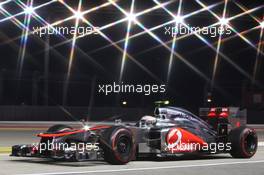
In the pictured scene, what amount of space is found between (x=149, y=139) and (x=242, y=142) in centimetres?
232

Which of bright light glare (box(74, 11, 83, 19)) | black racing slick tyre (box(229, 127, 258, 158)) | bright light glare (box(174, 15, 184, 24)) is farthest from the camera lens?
bright light glare (box(174, 15, 184, 24))

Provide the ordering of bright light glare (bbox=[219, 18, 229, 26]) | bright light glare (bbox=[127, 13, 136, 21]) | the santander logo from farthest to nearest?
bright light glare (bbox=[127, 13, 136, 21]), bright light glare (bbox=[219, 18, 229, 26]), the santander logo

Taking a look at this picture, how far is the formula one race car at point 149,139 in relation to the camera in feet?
32.6

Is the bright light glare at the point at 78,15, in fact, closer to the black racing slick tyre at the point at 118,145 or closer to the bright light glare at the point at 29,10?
the bright light glare at the point at 29,10

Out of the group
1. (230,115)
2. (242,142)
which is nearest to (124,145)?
(242,142)

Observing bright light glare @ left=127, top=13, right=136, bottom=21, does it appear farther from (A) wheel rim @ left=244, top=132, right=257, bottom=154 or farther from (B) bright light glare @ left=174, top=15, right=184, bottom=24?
(A) wheel rim @ left=244, top=132, right=257, bottom=154

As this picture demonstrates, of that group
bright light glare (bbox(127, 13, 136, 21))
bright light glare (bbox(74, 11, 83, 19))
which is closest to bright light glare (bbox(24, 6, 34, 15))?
bright light glare (bbox(74, 11, 83, 19))

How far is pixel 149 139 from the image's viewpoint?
11078mm

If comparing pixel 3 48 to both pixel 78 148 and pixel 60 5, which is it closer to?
pixel 60 5

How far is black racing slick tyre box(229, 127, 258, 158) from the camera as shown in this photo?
1199 centimetres

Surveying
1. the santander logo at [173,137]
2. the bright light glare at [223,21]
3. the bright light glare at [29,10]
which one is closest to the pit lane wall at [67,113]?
the bright light glare at [223,21]

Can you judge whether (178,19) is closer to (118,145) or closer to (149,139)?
(149,139)

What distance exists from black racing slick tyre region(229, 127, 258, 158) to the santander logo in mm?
1491

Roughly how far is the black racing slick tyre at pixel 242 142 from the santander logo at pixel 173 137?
4.89 ft
